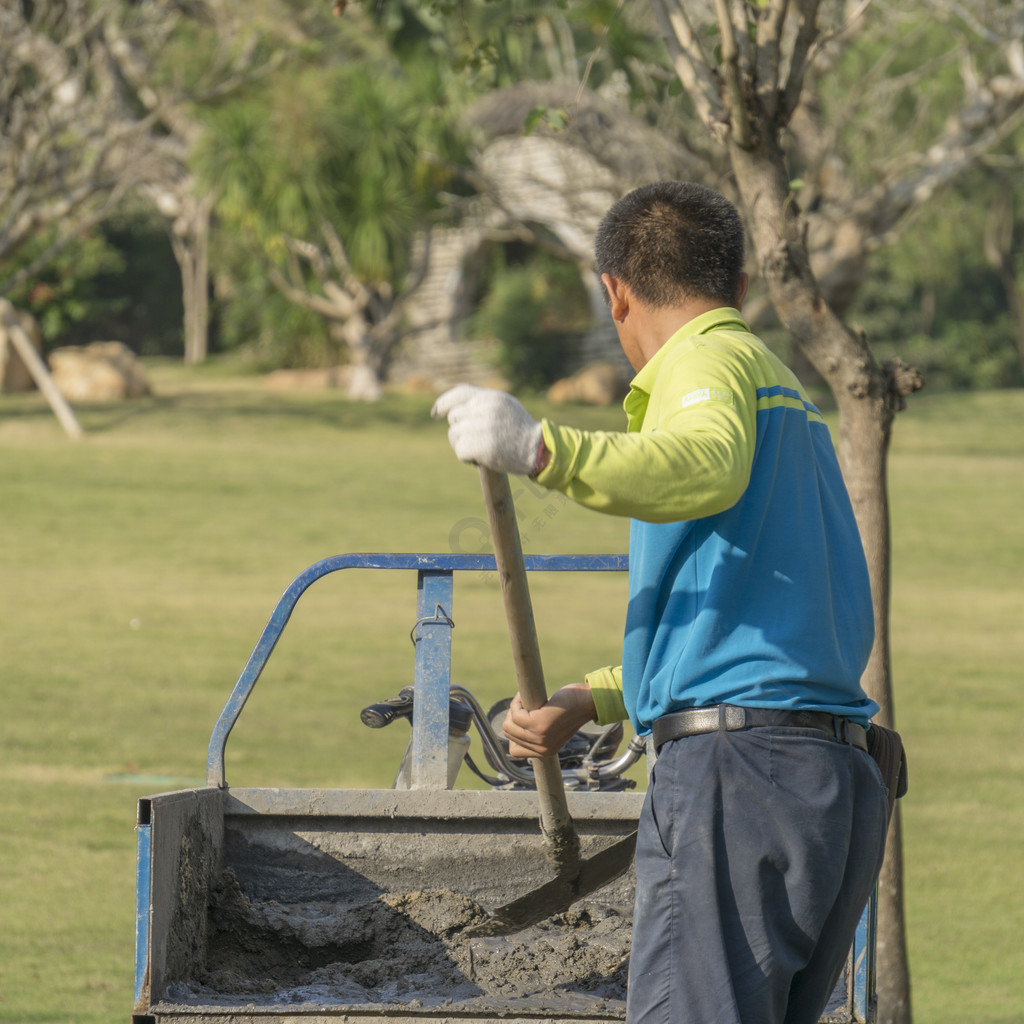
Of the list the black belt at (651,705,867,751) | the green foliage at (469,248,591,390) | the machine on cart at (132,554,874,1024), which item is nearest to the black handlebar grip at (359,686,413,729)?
the machine on cart at (132,554,874,1024)

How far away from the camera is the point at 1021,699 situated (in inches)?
408

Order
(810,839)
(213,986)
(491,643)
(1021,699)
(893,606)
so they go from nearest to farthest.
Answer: (810,839) → (213,986) → (1021,699) → (491,643) → (893,606)

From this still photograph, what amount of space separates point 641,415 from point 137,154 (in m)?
16.9

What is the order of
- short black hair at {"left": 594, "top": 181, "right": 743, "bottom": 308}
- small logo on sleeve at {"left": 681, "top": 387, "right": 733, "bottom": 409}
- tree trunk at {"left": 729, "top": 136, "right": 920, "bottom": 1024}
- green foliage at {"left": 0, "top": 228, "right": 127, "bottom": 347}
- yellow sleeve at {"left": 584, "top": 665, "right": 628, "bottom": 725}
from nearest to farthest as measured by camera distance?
small logo on sleeve at {"left": 681, "top": 387, "right": 733, "bottom": 409}
short black hair at {"left": 594, "top": 181, "right": 743, "bottom": 308}
yellow sleeve at {"left": 584, "top": 665, "right": 628, "bottom": 725}
tree trunk at {"left": 729, "top": 136, "right": 920, "bottom": 1024}
green foliage at {"left": 0, "top": 228, "right": 127, "bottom": 347}

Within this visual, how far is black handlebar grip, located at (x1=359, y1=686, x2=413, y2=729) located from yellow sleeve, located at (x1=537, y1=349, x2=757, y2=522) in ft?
5.22

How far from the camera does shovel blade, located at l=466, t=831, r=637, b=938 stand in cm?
363

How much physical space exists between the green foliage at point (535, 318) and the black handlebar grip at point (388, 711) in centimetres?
2634

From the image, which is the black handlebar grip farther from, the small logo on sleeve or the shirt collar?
the small logo on sleeve

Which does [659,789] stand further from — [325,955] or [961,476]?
[961,476]

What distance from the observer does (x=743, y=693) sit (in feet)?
7.91

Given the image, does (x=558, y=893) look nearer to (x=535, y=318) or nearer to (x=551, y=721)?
(x=551, y=721)

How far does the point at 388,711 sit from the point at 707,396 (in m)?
1.73

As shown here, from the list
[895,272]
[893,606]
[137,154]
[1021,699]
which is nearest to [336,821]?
[1021,699]

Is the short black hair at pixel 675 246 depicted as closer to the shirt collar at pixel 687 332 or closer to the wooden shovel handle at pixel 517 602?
the shirt collar at pixel 687 332
